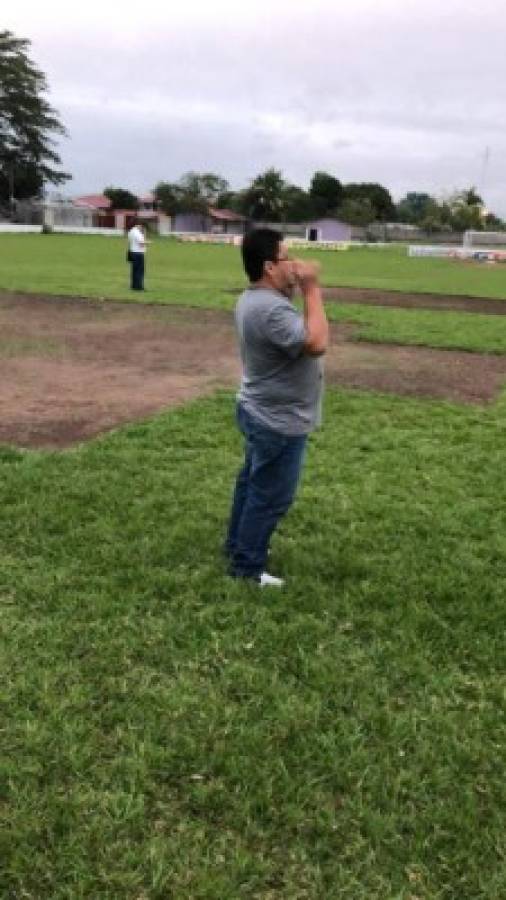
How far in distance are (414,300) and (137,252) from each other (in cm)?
615

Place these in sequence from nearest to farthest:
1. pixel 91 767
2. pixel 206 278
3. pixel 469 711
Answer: pixel 91 767
pixel 469 711
pixel 206 278

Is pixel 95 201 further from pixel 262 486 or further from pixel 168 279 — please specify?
pixel 262 486

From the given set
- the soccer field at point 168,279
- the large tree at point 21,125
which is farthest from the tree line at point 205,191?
the soccer field at point 168,279

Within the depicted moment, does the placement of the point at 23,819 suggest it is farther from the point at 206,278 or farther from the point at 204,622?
the point at 206,278

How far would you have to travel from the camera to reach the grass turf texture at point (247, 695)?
266cm

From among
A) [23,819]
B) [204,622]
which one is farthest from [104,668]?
[23,819]

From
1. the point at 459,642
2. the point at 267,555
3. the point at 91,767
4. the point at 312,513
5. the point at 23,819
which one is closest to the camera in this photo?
the point at 23,819

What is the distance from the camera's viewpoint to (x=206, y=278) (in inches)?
949

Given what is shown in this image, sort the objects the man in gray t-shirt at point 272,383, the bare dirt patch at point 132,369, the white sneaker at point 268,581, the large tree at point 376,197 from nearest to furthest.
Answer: the man in gray t-shirt at point 272,383
the white sneaker at point 268,581
the bare dirt patch at point 132,369
the large tree at point 376,197

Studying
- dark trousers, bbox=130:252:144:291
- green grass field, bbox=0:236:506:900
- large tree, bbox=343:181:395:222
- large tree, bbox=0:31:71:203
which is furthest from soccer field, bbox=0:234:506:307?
large tree, bbox=343:181:395:222

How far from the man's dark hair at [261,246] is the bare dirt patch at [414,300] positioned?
14.1m

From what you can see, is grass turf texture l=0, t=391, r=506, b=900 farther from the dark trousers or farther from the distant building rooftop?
the distant building rooftop

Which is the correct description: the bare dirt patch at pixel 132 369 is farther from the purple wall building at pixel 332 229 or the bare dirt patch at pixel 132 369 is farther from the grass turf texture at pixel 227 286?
the purple wall building at pixel 332 229

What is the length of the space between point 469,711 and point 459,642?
1.75 ft
